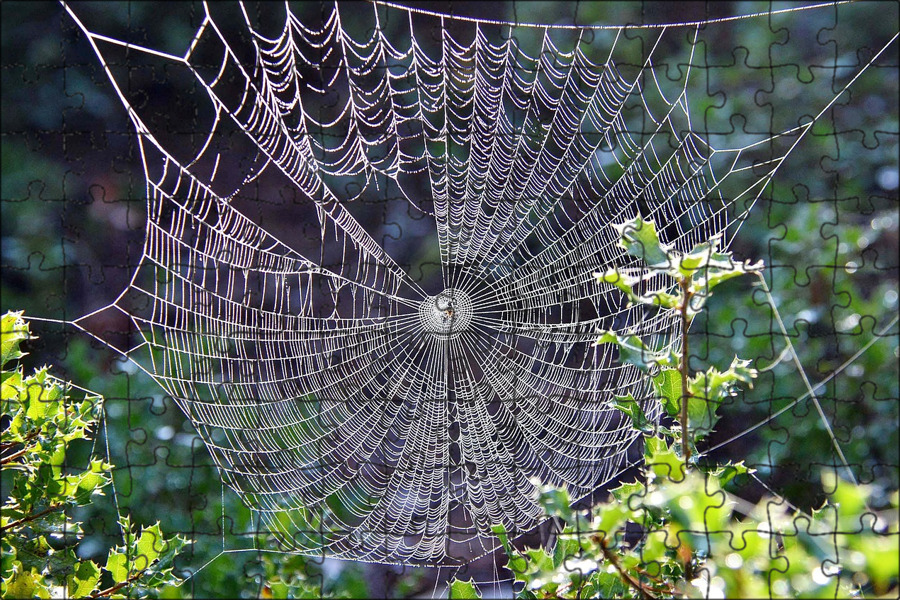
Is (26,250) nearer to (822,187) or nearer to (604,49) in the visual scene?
(604,49)

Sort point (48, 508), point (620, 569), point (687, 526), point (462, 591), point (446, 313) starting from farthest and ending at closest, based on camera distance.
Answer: point (446, 313), point (48, 508), point (462, 591), point (620, 569), point (687, 526)

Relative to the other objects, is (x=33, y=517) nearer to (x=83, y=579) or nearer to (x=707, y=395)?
(x=83, y=579)

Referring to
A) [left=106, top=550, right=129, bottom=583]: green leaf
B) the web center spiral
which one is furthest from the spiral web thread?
[left=106, top=550, right=129, bottom=583]: green leaf

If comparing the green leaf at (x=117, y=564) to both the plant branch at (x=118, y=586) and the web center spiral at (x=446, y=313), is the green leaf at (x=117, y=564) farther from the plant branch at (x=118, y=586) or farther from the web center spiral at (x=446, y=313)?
the web center spiral at (x=446, y=313)

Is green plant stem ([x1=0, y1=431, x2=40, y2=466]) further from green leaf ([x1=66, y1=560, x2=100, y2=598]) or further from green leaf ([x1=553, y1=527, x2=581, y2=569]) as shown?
green leaf ([x1=553, y1=527, x2=581, y2=569])

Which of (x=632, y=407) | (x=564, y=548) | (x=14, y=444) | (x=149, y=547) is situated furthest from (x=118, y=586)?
(x=632, y=407)
